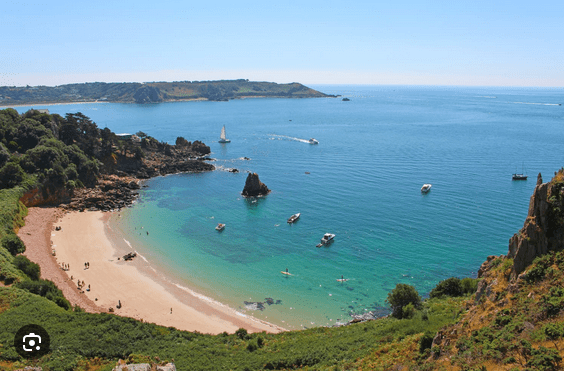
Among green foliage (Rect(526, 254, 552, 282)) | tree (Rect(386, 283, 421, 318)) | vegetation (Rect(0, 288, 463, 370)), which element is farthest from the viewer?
tree (Rect(386, 283, 421, 318))

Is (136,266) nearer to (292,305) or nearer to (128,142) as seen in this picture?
(292,305)

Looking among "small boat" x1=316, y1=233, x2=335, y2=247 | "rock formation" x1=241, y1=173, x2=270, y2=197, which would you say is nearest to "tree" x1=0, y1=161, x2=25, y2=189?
"rock formation" x1=241, y1=173, x2=270, y2=197

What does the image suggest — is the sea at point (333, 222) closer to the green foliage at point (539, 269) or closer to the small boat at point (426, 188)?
the small boat at point (426, 188)

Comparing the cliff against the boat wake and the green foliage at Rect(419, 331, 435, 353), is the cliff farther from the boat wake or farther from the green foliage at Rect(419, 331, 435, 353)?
the boat wake

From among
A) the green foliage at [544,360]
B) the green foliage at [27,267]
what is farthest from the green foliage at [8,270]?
the green foliage at [544,360]

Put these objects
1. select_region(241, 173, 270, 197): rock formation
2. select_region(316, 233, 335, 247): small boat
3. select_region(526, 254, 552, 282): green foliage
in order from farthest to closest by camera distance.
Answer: select_region(241, 173, 270, 197): rock formation → select_region(316, 233, 335, 247): small boat → select_region(526, 254, 552, 282): green foliage

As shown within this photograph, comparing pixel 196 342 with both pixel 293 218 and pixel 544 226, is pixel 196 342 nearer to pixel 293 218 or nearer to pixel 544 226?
pixel 544 226
